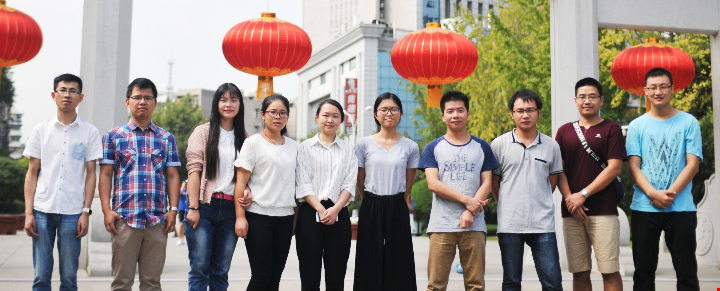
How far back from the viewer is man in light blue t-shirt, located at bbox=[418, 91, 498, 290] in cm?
477

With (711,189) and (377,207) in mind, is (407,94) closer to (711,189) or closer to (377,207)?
(711,189)

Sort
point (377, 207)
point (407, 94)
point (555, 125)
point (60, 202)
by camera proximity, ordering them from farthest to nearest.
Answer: point (407, 94), point (555, 125), point (377, 207), point (60, 202)

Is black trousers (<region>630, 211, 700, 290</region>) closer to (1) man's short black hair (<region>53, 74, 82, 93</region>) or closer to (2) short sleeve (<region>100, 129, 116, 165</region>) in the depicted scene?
(2) short sleeve (<region>100, 129, 116, 165</region>)

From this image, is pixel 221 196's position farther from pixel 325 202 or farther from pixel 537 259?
pixel 537 259

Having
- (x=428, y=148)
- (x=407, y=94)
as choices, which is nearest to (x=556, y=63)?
(x=428, y=148)

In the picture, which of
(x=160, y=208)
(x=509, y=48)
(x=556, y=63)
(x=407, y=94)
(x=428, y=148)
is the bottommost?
(x=160, y=208)

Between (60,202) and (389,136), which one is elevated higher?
(389,136)

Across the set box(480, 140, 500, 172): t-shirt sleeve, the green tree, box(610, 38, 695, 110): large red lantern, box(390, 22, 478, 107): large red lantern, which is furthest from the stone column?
Answer: the green tree

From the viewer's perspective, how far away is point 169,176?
4.71m

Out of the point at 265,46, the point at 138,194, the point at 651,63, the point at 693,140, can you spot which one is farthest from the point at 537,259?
the point at 651,63

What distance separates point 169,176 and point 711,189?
27.5ft

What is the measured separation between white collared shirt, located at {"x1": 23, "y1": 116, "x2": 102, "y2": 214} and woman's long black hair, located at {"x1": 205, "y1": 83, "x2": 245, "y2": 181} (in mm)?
800

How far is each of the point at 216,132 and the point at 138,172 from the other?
0.65 m

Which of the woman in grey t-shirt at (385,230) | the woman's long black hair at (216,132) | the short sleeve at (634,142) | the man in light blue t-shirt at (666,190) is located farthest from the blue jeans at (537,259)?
the woman's long black hair at (216,132)
